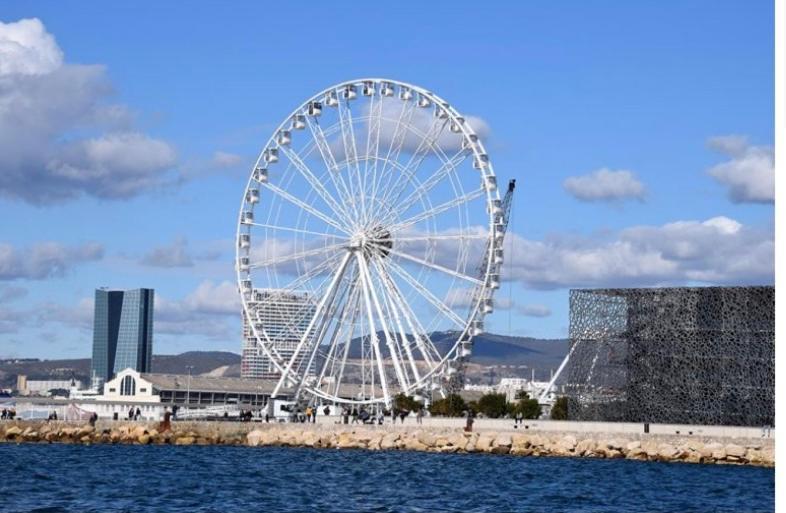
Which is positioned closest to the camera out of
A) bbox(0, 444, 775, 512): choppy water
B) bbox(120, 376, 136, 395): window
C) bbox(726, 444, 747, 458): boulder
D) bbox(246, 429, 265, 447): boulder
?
bbox(0, 444, 775, 512): choppy water

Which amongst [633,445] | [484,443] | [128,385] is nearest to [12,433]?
[484,443]

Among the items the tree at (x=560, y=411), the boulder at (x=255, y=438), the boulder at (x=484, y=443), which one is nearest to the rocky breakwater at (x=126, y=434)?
the boulder at (x=255, y=438)

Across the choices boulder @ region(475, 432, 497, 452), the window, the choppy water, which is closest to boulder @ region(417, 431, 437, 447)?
boulder @ region(475, 432, 497, 452)

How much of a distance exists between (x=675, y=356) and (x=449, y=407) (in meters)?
17.9

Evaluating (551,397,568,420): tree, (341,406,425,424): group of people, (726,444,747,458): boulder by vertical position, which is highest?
(551,397,568,420): tree

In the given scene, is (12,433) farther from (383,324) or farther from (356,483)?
(356,483)

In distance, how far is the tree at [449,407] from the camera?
93.1 metres

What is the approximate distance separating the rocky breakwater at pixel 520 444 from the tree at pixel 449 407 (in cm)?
2010

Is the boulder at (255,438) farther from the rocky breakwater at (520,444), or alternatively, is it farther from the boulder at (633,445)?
the boulder at (633,445)

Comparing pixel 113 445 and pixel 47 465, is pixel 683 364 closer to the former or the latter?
pixel 113 445

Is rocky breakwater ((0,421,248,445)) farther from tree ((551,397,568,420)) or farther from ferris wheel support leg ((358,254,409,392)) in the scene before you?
tree ((551,397,568,420))

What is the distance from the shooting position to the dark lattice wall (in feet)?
255
